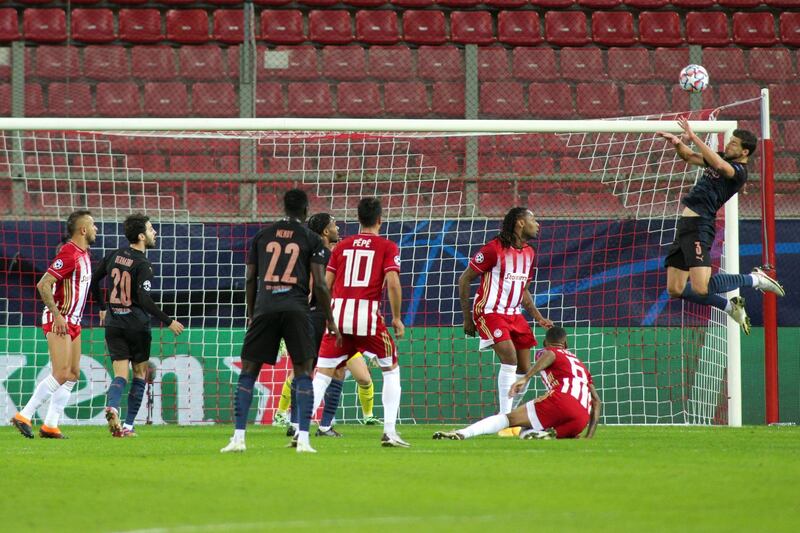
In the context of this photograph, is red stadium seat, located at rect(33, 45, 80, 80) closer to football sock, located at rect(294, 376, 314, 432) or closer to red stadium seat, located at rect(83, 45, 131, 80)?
red stadium seat, located at rect(83, 45, 131, 80)

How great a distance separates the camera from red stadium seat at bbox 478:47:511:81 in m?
17.7

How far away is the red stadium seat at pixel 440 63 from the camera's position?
696 inches

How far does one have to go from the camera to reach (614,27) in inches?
748

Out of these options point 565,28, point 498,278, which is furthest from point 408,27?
point 498,278

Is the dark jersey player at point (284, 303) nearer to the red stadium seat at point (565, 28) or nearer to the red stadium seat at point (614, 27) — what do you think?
the red stadium seat at point (565, 28)

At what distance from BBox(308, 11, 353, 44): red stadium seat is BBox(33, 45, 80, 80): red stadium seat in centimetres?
363

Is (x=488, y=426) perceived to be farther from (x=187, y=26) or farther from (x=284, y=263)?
(x=187, y=26)

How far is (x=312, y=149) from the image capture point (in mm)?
16547

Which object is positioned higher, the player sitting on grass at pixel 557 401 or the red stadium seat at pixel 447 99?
the red stadium seat at pixel 447 99

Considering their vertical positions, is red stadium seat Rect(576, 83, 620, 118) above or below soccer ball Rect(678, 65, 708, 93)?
above

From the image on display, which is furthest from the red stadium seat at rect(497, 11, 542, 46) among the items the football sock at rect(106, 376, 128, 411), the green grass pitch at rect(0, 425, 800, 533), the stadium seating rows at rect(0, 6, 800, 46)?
the green grass pitch at rect(0, 425, 800, 533)

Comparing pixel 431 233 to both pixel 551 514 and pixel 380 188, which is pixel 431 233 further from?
pixel 551 514

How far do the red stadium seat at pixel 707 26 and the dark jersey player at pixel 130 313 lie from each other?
1120 cm

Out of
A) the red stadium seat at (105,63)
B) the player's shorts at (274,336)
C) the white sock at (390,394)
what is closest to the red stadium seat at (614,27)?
the red stadium seat at (105,63)
